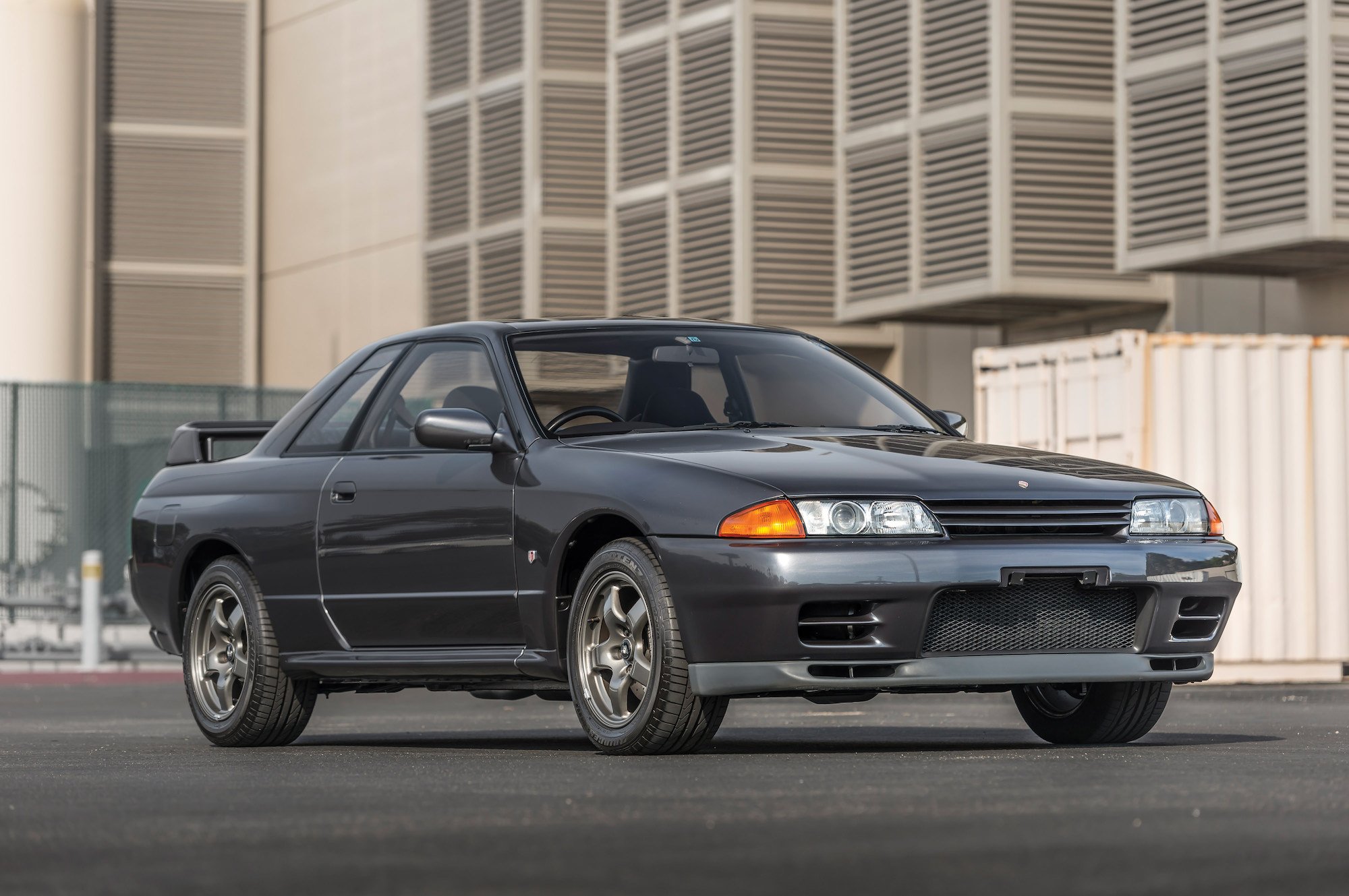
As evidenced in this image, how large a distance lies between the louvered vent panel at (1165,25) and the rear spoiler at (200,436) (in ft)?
40.5

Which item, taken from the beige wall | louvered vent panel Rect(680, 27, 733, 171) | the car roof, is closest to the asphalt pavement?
the car roof

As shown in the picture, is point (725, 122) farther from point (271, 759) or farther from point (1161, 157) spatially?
point (271, 759)

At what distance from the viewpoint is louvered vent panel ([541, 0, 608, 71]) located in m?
31.8

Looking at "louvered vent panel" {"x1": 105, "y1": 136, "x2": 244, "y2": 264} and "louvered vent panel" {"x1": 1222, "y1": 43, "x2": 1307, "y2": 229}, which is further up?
"louvered vent panel" {"x1": 105, "y1": 136, "x2": 244, "y2": 264}

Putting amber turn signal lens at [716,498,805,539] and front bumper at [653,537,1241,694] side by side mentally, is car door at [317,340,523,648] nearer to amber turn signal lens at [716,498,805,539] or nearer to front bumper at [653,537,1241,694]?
front bumper at [653,537,1241,694]

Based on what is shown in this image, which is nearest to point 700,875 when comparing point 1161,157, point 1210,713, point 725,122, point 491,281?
point 1210,713

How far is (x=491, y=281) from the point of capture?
32.6 metres

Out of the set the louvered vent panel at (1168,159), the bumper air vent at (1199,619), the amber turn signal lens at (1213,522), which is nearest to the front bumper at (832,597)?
the bumper air vent at (1199,619)

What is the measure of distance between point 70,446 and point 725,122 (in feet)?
24.8

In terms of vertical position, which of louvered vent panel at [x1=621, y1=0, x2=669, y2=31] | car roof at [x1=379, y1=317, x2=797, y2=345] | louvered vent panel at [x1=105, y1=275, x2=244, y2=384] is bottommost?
car roof at [x1=379, y1=317, x2=797, y2=345]

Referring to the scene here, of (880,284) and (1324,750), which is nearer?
(1324,750)

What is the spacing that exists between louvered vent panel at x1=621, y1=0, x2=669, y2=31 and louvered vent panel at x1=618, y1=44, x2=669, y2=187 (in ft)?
1.14

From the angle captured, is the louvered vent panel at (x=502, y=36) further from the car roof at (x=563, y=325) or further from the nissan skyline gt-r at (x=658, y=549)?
the car roof at (x=563, y=325)

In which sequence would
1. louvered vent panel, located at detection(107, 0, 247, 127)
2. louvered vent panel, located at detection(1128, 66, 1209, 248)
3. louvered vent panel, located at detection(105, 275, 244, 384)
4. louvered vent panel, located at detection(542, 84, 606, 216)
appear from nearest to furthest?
louvered vent panel, located at detection(1128, 66, 1209, 248) < louvered vent panel, located at detection(542, 84, 606, 216) < louvered vent panel, located at detection(105, 275, 244, 384) < louvered vent panel, located at detection(107, 0, 247, 127)
